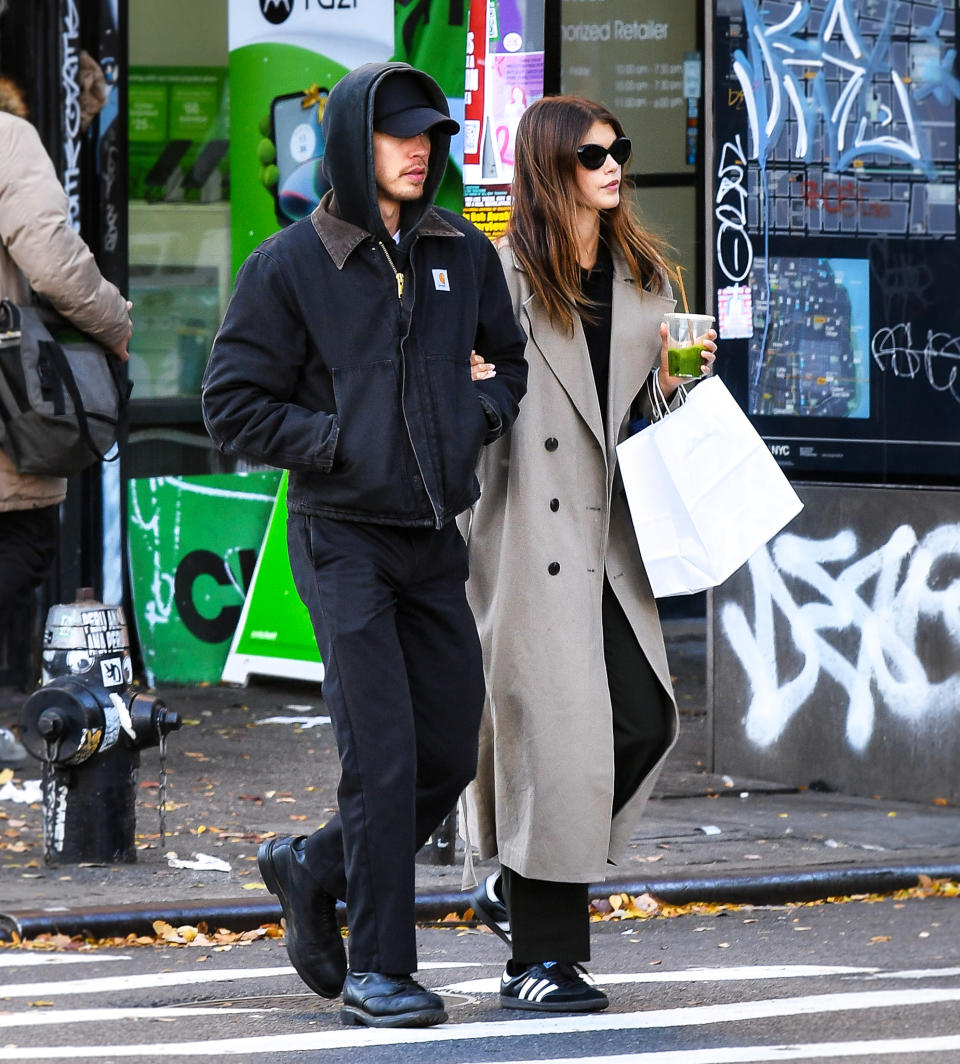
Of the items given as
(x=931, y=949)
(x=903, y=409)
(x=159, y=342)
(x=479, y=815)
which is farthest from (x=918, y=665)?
(x=159, y=342)

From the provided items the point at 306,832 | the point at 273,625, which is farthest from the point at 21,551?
the point at 273,625

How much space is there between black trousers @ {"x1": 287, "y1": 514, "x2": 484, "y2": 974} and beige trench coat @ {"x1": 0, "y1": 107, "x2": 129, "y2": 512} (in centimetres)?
289

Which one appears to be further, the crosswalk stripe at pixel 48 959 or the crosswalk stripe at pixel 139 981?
A: the crosswalk stripe at pixel 48 959

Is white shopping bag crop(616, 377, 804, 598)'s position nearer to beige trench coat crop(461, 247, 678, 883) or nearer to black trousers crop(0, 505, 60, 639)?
beige trench coat crop(461, 247, 678, 883)

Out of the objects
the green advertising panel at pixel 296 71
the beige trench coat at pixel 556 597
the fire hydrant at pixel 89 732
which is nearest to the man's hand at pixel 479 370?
the beige trench coat at pixel 556 597

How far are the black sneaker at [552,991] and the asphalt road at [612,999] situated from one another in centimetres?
4

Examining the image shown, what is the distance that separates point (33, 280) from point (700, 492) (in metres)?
3.22

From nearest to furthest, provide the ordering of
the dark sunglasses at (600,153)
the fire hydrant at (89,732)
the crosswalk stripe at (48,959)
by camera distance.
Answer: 1. the dark sunglasses at (600,153)
2. the crosswalk stripe at (48,959)
3. the fire hydrant at (89,732)

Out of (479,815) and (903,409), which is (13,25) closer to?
(903,409)

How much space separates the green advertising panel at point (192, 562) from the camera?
10258mm

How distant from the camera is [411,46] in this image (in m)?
9.70

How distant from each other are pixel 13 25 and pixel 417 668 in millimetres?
5498

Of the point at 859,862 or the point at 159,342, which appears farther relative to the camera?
the point at 159,342

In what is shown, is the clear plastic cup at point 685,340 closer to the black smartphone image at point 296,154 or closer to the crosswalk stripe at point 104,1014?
the crosswalk stripe at point 104,1014
